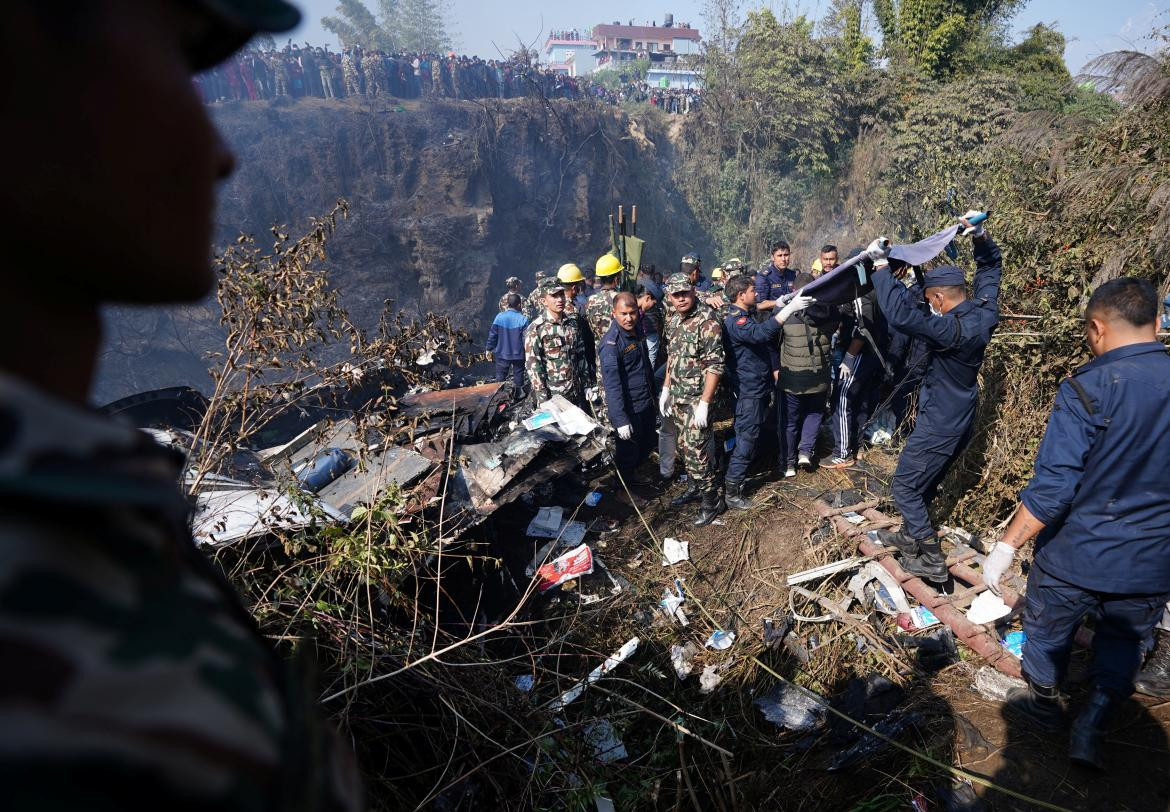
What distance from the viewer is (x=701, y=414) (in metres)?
5.09

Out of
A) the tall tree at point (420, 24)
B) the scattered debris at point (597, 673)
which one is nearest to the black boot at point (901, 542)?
the scattered debris at point (597, 673)

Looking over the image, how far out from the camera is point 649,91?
22.5 metres

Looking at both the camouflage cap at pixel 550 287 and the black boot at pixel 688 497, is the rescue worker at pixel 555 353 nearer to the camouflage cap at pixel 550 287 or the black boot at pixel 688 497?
the camouflage cap at pixel 550 287

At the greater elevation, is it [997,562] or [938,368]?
[938,368]

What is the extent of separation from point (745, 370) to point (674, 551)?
175 centimetres

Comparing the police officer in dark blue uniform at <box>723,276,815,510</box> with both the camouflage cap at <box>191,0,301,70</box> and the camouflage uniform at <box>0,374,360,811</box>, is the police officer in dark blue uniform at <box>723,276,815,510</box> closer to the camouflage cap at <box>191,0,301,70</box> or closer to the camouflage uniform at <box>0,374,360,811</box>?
the camouflage cap at <box>191,0,301,70</box>

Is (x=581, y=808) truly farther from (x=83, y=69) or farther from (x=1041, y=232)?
(x=1041, y=232)

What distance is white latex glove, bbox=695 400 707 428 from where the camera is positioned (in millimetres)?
5066

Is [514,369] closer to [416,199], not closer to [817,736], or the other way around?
[817,736]

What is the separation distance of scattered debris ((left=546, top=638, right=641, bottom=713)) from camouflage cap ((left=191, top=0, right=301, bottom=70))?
8.98 ft

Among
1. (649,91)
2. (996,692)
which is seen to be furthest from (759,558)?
(649,91)

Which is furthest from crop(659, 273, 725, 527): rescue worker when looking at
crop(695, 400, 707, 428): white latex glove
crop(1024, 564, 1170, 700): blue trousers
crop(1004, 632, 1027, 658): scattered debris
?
crop(1024, 564, 1170, 700): blue trousers

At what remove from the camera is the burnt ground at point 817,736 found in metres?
2.64

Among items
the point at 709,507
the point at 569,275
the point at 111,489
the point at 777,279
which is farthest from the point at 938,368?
the point at 569,275
